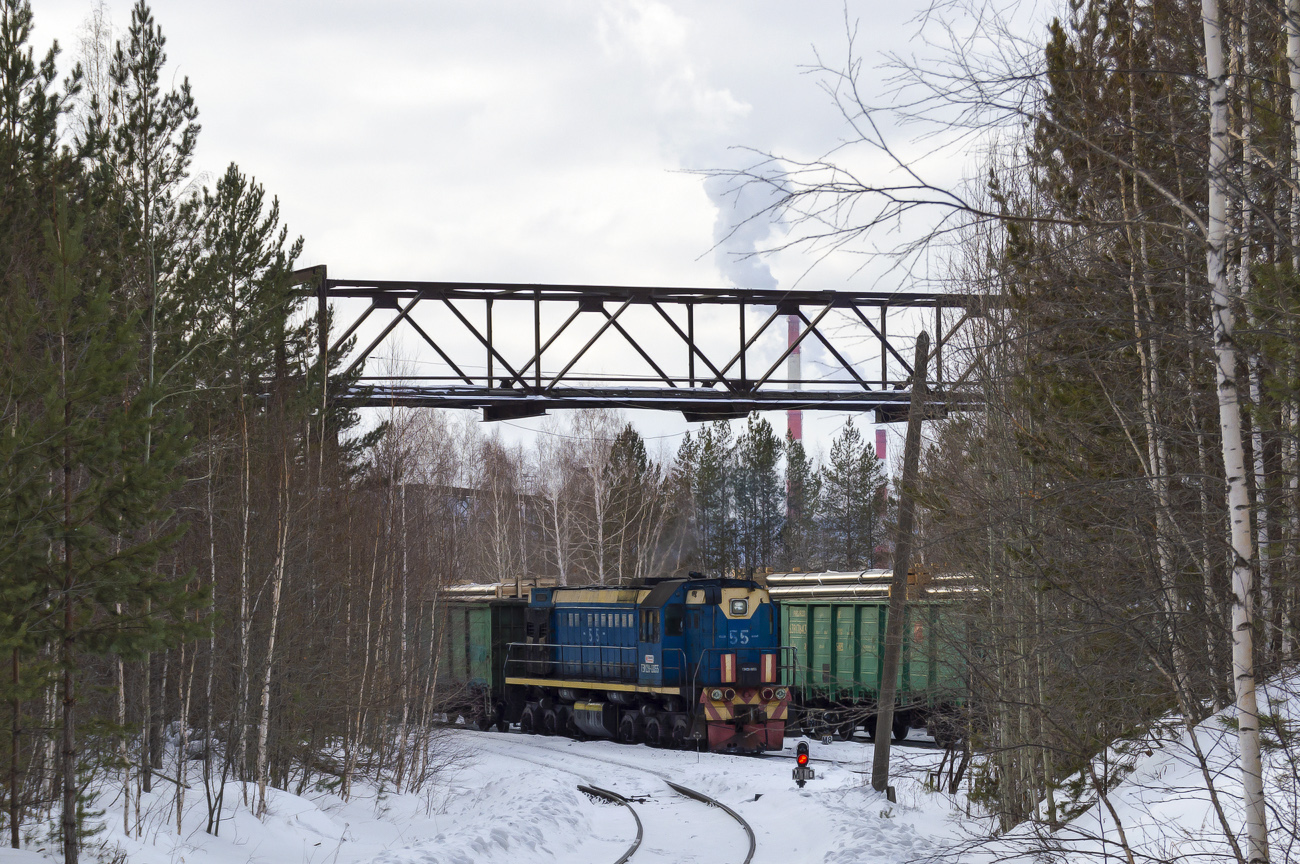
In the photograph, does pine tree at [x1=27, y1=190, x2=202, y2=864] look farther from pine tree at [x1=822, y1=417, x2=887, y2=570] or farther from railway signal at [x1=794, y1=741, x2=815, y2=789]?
pine tree at [x1=822, y1=417, x2=887, y2=570]

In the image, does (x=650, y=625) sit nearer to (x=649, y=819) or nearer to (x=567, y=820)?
(x=649, y=819)

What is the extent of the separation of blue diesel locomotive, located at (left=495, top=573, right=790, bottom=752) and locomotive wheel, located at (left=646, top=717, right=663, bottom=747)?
2 cm

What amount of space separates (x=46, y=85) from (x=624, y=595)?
1696 centimetres

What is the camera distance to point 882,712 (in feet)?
51.0

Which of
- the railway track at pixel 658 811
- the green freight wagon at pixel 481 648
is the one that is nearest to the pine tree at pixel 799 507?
the green freight wagon at pixel 481 648

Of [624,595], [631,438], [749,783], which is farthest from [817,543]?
[749,783]

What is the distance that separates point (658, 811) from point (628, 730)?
8743 mm

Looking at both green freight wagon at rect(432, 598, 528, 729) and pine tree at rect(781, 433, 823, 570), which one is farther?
pine tree at rect(781, 433, 823, 570)

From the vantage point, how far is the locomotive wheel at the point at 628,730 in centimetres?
2619

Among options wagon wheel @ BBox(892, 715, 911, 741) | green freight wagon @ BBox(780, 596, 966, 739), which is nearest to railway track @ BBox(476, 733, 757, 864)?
green freight wagon @ BBox(780, 596, 966, 739)

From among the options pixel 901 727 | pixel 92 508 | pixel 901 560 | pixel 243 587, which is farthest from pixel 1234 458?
pixel 901 727

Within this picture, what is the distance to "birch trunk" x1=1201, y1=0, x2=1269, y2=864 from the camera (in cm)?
476

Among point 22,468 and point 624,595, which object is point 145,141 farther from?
point 624,595

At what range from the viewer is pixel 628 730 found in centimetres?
2652
